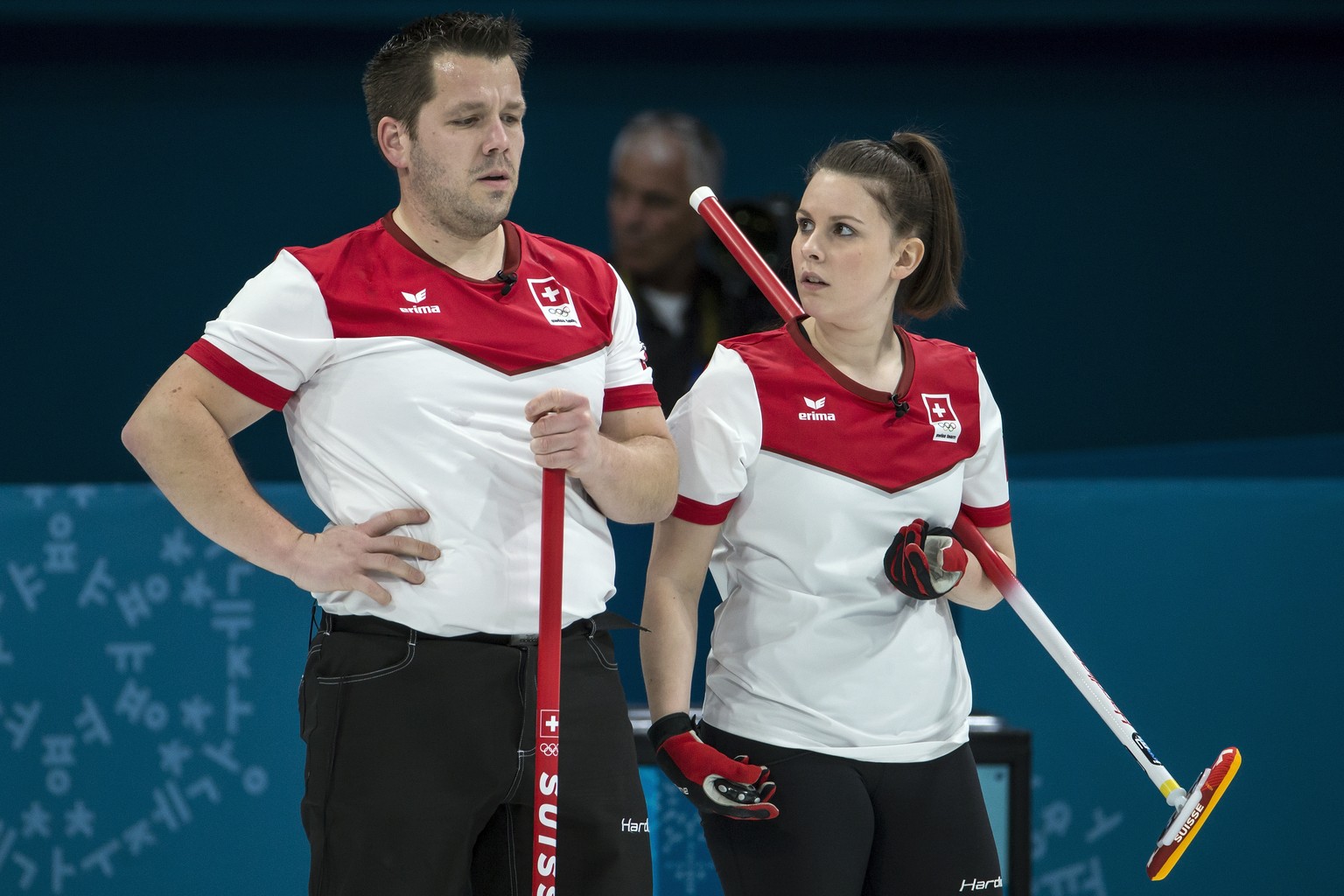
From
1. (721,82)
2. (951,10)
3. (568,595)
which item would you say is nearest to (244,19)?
(721,82)

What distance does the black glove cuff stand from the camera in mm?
2203

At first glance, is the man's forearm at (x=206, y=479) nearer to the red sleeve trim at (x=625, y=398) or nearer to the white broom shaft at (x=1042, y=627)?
the red sleeve trim at (x=625, y=398)

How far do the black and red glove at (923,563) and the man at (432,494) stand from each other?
0.37 m

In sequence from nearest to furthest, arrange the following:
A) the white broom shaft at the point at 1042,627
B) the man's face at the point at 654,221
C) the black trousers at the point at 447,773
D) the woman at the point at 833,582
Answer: the black trousers at the point at 447,773
the woman at the point at 833,582
the white broom shaft at the point at 1042,627
the man's face at the point at 654,221

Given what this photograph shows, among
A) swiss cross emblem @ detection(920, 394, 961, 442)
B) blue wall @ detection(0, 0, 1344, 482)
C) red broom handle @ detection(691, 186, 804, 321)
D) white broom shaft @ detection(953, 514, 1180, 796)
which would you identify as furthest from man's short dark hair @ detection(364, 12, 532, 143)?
blue wall @ detection(0, 0, 1344, 482)

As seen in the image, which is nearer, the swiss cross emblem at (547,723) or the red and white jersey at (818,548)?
the swiss cross emblem at (547,723)

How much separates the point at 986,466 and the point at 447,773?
1.04 metres

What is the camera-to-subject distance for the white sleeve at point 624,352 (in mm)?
2248

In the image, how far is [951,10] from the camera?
571cm

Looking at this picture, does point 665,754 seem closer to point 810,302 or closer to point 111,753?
point 810,302

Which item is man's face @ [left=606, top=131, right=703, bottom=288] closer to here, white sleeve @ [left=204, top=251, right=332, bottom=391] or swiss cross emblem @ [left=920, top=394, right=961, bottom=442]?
swiss cross emblem @ [left=920, top=394, right=961, bottom=442]

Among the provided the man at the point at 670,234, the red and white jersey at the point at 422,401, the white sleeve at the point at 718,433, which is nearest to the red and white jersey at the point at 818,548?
the white sleeve at the point at 718,433

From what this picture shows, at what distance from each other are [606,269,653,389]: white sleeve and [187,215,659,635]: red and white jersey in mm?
108

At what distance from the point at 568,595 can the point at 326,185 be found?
417cm
